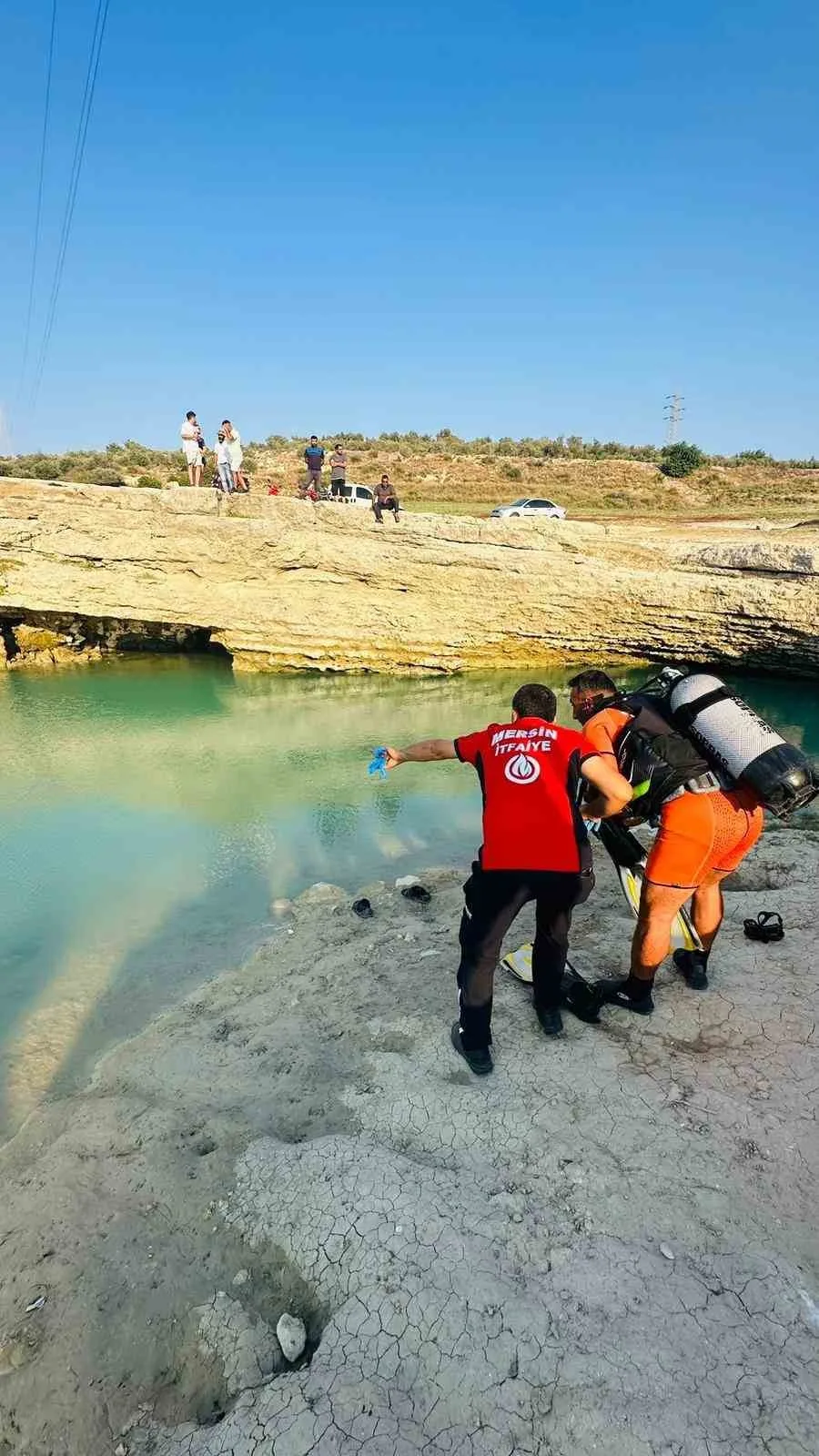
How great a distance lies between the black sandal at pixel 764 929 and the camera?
4.45 m

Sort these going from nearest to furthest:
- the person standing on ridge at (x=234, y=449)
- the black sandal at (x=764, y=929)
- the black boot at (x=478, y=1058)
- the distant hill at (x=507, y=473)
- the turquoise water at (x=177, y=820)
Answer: the black boot at (x=478, y=1058) → the black sandal at (x=764, y=929) → the turquoise water at (x=177, y=820) → the person standing on ridge at (x=234, y=449) → the distant hill at (x=507, y=473)

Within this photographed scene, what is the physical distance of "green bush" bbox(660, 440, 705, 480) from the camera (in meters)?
37.8

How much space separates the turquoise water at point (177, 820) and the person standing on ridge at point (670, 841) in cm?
304

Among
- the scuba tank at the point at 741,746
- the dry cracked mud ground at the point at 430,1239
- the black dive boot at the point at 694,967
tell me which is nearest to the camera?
the dry cracked mud ground at the point at 430,1239

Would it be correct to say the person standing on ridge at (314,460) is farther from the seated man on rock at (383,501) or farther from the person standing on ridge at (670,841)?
the person standing on ridge at (670,841)

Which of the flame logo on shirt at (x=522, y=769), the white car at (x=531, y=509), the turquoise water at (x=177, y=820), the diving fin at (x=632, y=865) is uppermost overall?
the white car at (x=531, y=509)

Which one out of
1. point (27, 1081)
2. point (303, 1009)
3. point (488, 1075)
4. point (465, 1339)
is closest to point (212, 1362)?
point (465, 1339)

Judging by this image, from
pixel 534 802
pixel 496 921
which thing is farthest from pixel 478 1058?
pixel 534 802

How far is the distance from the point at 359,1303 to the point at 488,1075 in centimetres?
123

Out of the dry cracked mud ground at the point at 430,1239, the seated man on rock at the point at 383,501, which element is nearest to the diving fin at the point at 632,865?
the dry cracked mud ground at the point at 430,1239

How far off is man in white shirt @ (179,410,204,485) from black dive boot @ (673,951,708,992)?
1418 centimetres

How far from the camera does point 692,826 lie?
3434 millimetres

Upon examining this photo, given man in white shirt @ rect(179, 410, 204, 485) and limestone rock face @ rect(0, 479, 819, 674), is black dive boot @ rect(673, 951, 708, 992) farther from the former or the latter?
man in white shirt @ rect(179, 410, 204, 485)

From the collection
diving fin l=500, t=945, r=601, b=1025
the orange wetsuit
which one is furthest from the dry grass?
the orange wetsuit
